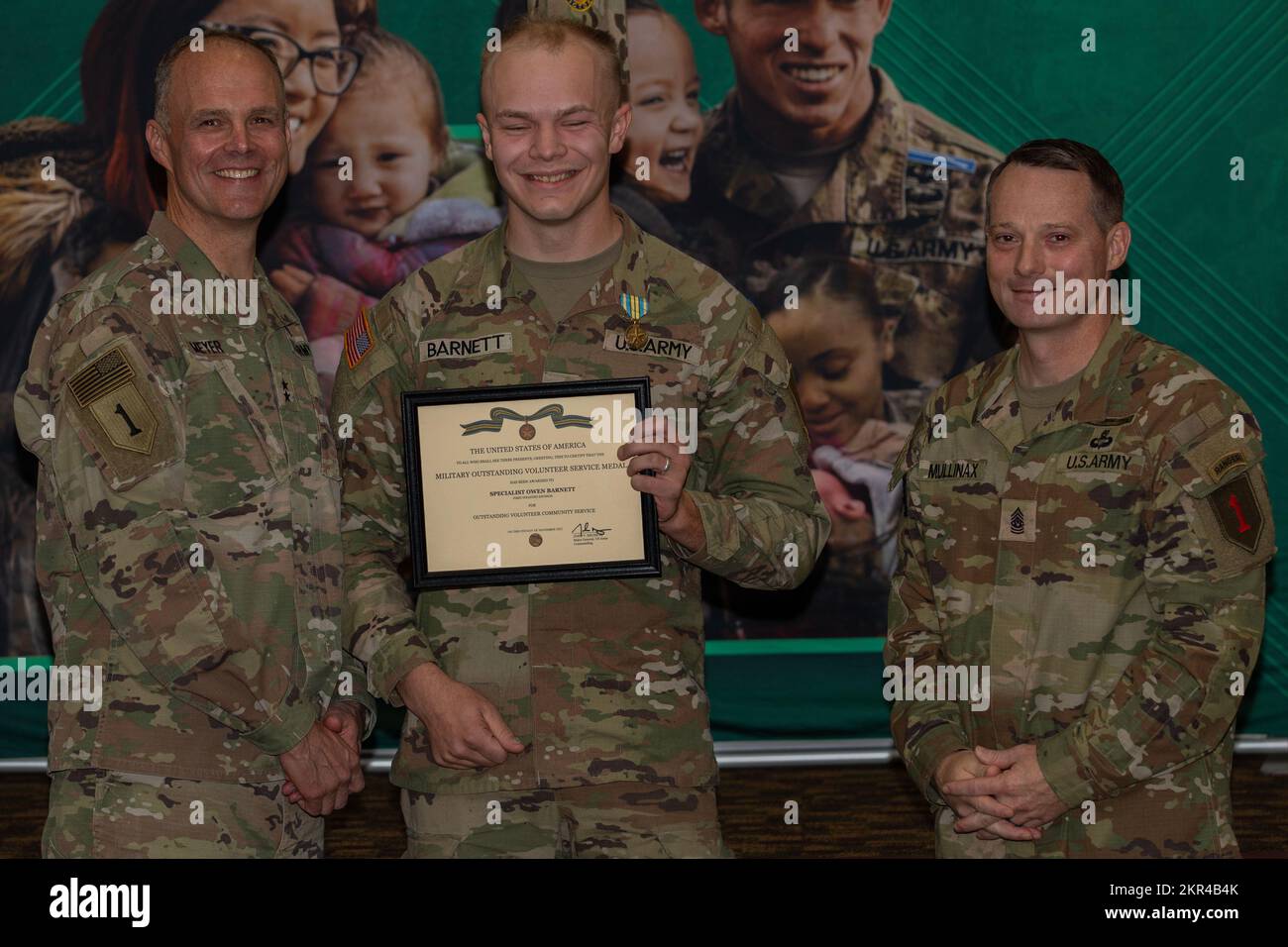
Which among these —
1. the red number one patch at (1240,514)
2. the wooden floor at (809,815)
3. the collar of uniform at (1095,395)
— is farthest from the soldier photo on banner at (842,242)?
the red number one patch at (1240,514)

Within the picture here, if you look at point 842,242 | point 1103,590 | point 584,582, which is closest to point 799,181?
point 842,242

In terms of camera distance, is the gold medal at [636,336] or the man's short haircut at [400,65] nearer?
the gold medal at [636,336]

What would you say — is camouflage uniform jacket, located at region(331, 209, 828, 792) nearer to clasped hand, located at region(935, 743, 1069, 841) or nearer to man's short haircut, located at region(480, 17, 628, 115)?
man's short haircut, located at region(480, 17, 628, 115)

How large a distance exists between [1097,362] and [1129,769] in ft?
2.50

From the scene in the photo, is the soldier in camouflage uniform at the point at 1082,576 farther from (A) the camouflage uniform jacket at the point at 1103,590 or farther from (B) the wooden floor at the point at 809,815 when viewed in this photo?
(B) the wooden floor at the point at 809,815

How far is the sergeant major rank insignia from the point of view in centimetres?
245

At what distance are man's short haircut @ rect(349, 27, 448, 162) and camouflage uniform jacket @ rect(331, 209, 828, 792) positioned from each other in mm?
3298

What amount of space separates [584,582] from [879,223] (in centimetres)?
372

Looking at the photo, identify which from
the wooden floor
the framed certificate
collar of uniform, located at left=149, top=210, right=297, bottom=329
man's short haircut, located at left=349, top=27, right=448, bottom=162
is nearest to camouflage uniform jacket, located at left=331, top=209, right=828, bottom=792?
the framed certificate

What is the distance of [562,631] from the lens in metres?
2.64

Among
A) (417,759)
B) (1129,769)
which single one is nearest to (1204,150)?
(1129,769)

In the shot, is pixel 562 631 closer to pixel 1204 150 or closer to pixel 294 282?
pixel 294 282

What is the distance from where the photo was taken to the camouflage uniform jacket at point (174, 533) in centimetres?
246

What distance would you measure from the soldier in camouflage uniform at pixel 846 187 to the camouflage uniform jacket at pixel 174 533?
3523 mm
